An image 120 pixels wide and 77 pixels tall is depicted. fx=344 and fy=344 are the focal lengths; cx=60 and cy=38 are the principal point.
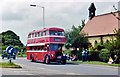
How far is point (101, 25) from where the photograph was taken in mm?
77938

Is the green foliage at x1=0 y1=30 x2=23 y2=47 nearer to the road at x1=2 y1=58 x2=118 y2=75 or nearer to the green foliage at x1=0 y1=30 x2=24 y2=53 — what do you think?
the green foliage at x1=0 y1=30 x2=24 y2=53

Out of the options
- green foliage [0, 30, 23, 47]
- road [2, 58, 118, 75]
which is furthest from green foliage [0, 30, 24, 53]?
road [2, 58, 118, 75]

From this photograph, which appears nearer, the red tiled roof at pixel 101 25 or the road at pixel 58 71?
the road at pixel 58 71

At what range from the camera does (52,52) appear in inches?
1549

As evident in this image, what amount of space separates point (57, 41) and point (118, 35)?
6958 mm

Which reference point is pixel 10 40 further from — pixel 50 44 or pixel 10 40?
pixel 50 44

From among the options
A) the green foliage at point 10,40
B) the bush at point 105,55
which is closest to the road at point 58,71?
the bush at point 105,55

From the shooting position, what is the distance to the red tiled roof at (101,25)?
72.9 m

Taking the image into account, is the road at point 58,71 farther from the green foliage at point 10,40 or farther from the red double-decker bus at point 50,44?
the green foliage at point 10,40

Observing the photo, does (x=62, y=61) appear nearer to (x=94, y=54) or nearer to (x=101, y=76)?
(x=94, y=54)

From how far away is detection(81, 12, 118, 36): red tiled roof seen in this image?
72875mm

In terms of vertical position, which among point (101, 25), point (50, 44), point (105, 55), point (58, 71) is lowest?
point (58, 71)

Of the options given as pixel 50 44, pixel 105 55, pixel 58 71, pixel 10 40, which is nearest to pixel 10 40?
pixel 10 40

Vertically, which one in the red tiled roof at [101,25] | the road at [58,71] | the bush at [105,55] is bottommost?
the road at [58,71]
